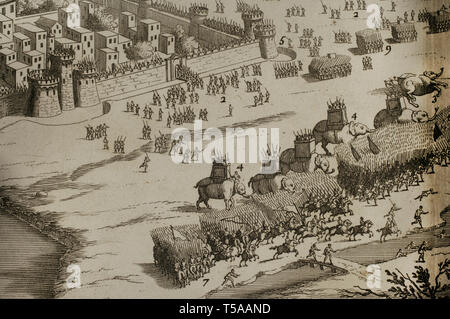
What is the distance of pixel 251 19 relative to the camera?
8.09m

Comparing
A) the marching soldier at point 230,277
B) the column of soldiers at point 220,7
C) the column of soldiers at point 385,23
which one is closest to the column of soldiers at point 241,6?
the column of soldiers at point 220,7

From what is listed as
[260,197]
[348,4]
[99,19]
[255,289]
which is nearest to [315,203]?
[260,197]

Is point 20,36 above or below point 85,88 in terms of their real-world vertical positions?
above

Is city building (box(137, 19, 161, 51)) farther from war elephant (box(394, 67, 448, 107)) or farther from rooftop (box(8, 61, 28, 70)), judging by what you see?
war elephant (box(394, 67, 448, 107))

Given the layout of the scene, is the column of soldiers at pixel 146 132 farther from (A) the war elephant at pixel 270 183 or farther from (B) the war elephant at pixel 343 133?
(B) the war elephant at pixel 343 133

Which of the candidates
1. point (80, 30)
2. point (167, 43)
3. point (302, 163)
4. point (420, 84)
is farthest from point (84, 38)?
point (420, 84)

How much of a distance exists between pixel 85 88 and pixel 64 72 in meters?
0.28

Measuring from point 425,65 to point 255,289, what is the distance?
3057mm

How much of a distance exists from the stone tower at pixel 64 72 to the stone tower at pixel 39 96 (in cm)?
11

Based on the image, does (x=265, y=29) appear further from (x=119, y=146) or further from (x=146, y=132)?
(x=119, y=146)

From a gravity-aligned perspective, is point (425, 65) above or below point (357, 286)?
above

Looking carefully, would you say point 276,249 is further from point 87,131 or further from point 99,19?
point 99,19

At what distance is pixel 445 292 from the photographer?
8.06 metres

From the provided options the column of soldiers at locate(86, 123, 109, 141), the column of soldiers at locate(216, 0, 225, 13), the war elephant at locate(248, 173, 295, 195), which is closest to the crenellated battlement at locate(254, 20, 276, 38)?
the column of soldiers at locate(216, 0, 225, 13)
